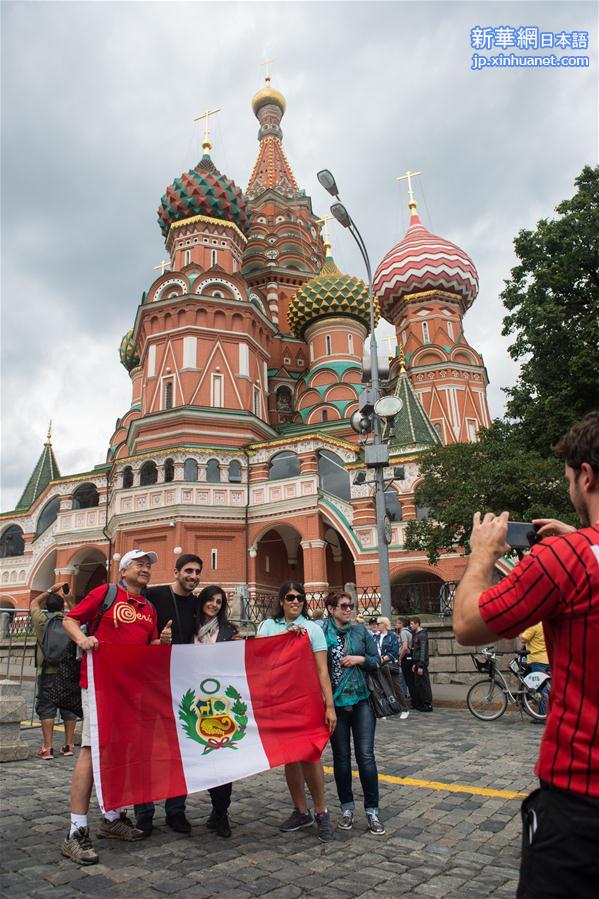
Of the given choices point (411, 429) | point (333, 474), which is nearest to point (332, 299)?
point (411, 429)

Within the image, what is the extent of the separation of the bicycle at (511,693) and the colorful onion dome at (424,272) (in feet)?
90.5

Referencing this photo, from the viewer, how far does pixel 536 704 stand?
29.3 feet

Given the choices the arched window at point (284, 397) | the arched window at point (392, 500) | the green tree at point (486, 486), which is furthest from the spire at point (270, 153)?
the green tree at point (486, 486)

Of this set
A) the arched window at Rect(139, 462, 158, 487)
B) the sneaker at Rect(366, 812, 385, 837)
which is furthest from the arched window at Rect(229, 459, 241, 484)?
the sneaker at Rect(366, 812, 385, 837)

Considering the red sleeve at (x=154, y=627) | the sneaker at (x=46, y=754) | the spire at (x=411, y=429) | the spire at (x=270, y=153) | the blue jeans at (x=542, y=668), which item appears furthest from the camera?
the spire at (x=270, y=153)

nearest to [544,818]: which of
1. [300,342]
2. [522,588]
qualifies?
[522,588]

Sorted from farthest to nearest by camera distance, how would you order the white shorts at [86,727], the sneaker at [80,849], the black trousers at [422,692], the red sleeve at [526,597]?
the black trousers at [422,692]
the white shorts at [86,727]
the sneaker at [80,849]
the red sleeve at [526,597]

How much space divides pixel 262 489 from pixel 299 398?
9090 millimetres

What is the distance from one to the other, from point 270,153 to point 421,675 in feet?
143

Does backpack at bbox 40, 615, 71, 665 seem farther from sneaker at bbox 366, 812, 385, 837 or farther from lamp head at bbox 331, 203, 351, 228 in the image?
lamp head at bbox 331, 203, 351, 228

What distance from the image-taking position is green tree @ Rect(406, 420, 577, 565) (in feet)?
46.5

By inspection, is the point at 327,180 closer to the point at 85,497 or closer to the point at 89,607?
the point at 89,607

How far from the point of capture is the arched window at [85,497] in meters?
28.7

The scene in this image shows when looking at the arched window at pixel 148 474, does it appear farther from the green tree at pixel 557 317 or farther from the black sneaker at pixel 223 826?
the black sneaker at pixel 223 826
